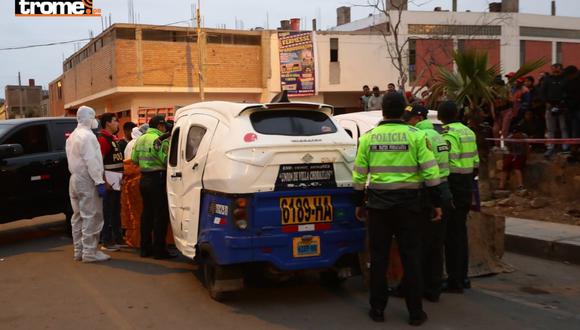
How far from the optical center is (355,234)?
5.72 m

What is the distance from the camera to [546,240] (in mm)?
8047

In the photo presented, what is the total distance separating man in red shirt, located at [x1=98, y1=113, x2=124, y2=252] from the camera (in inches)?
346

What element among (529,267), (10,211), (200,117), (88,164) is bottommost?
(529,267)

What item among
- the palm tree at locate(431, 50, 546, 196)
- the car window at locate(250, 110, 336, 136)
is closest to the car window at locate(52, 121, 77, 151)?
the car window at locate(250, 110, 336, 136)

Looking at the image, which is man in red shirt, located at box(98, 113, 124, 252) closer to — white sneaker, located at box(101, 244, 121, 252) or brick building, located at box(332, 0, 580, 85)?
white sneaker, located at box(101, 244, 121, 252)

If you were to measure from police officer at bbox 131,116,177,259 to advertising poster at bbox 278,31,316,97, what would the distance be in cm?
2593

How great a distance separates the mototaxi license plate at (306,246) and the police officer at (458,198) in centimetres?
148

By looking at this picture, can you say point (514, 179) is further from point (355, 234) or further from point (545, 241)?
point (355, 234)

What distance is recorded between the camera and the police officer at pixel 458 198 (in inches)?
240

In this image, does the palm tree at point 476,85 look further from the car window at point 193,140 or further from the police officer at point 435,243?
the car window at point 193,140

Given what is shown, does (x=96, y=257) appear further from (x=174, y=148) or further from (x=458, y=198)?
(x=458, y=198)

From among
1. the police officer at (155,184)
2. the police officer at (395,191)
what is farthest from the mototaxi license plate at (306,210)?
the police officer at (155,184)

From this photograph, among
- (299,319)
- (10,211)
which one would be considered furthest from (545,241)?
(10,211)

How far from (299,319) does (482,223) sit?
9.12 ft
